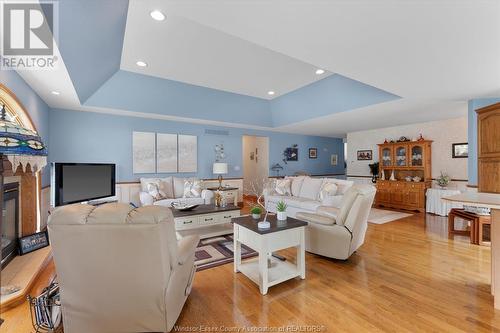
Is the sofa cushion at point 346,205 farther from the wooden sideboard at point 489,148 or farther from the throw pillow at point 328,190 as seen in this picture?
the wooden sideboard at point 489,148

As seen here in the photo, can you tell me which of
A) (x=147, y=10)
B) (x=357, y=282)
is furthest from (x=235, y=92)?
(x=357, y=282)

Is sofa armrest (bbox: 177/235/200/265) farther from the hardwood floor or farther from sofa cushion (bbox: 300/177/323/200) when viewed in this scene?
sofa cushion (bbox: 300/177/323/200)

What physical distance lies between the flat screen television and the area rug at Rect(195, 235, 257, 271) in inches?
85.5

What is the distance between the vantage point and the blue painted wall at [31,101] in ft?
8.53

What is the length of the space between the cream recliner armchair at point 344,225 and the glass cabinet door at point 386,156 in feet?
14.7

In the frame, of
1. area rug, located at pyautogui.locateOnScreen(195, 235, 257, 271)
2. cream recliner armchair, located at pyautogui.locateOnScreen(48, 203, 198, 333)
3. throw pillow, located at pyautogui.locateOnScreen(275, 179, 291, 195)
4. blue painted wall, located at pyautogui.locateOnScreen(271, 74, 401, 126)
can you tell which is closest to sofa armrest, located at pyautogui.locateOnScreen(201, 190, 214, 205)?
area rug, located at pyautogui.locateOnScreen(195, 235, 257, 271)

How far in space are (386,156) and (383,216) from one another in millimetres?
2257

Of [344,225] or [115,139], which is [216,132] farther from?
[344,225]

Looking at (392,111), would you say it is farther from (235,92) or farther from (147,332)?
(147,332)

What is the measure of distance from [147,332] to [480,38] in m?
3.55

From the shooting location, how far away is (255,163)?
8.26m

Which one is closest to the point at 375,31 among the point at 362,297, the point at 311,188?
the point at 362,297

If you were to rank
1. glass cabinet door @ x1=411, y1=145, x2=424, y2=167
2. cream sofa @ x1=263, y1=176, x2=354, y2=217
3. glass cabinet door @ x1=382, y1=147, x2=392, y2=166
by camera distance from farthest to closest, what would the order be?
glass cabinet door @ x1=382, y1=147, x2=392, y2=166, glass cabinet door @ x1=411, y1=145, x2=424, y2=167, cream sofa @ x1=263, y1=176, x2=354, y2=217

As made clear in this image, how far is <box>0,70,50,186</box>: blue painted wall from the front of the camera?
260cm
